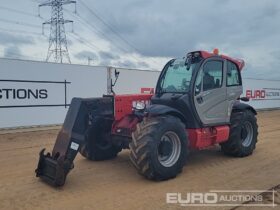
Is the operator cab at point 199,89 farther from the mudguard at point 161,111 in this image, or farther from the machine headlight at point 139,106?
the machine headlight at point 139,106

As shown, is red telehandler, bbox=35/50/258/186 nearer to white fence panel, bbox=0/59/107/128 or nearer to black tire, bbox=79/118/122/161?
black tire, bbox=79/118/122/161

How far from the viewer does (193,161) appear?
818 cm

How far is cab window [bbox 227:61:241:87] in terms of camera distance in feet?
27.6

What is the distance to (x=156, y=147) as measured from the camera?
6242 mm

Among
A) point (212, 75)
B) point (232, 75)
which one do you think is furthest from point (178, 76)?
point (232, 75)

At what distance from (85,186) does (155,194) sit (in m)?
1.26

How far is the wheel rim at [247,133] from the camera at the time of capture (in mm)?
8953

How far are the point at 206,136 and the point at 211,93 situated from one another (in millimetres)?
936

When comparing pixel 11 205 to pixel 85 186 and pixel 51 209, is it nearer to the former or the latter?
pixel 51 209

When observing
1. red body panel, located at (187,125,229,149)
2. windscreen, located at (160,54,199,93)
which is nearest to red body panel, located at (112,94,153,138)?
windscreen, located at (160,54,199,93)

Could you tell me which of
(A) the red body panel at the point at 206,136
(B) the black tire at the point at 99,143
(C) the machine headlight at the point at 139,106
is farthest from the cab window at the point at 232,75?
(B) the black tire at the point at 99,143

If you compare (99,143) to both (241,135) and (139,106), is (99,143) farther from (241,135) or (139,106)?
(241,135)

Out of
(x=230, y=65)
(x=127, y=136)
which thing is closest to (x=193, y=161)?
(x=127, y=136)

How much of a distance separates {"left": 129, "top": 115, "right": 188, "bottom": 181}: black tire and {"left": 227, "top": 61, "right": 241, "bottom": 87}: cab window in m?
2.23
